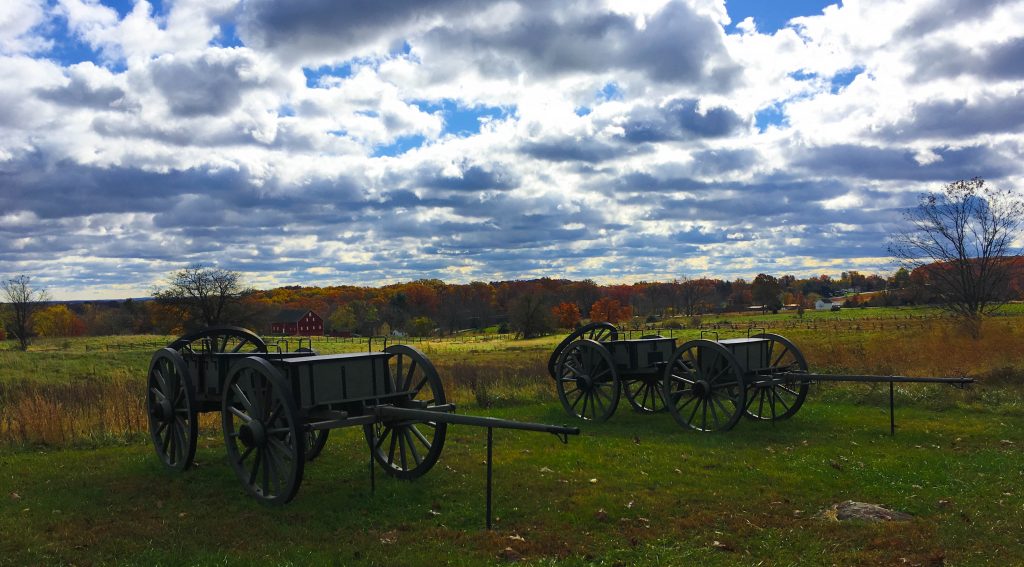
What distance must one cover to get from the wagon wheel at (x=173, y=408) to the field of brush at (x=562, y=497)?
28cm

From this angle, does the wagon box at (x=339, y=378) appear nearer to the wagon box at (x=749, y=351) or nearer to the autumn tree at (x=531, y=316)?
the wagon box at (x=749, y=351)

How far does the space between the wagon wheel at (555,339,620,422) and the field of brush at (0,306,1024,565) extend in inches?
21.3

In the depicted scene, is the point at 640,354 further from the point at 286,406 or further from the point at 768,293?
the point at 768,293

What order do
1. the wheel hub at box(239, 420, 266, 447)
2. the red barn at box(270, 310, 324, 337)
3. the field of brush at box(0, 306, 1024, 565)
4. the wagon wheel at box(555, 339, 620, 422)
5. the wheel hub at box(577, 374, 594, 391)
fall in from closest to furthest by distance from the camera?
the field of brush at box(0, 306, 1024, 565) → the wheel hub at box(239, 420, 266, 447) → the wagon wheel at box(555, 339, 620, 422) → the wheel hub at box(577, 374, 594, 391) → the red barn at box(270, 310, 324, 337)

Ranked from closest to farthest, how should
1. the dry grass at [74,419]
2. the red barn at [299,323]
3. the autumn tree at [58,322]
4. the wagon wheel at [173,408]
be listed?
the wagon wheel at [173,408] → the dry grass at [74,419] → the autumn tree at [58,322] → the red barn at [299,323]

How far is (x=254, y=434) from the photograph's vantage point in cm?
723

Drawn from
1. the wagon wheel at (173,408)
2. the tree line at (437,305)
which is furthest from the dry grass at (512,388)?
the tree line at (437,305)

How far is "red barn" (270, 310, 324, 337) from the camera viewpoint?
87.2 m

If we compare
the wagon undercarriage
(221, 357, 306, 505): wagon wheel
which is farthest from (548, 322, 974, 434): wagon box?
(221, 357, 306, 505): wagon wheel

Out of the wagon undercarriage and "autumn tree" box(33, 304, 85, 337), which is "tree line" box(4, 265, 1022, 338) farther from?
the wagon undercarriage

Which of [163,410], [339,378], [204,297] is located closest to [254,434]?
[339,378]

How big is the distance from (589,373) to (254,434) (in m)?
7.35

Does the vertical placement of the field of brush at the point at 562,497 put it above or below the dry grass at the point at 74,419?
below

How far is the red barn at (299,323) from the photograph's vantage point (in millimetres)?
87188
